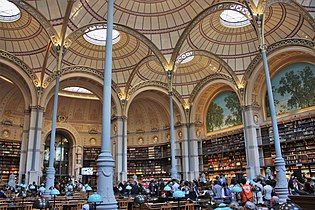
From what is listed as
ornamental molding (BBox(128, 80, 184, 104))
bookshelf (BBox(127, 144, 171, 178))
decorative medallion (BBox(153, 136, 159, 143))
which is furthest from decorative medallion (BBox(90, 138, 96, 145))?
ornamental molding (BBox(128, 80, 184, 104))

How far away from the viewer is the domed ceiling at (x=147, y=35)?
14.7 meters

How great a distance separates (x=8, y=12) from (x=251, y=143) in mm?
17374

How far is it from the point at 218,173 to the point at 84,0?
15300 mm

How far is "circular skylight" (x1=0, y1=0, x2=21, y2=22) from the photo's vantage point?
16.7 meters

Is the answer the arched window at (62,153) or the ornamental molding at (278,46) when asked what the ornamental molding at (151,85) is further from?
the arched window at (62,153)

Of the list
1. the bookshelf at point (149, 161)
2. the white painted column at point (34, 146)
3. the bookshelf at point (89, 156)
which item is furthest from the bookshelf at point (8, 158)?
the bookshelf at point (149, 161)

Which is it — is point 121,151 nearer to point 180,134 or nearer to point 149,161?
point 149,161

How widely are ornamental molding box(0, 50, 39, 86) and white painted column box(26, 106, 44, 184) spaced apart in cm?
190

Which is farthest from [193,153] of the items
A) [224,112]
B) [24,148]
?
[24,148]

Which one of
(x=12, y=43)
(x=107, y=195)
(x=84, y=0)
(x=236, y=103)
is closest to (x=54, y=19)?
(x=84, y=0)

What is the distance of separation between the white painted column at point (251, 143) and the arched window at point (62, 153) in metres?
15.1

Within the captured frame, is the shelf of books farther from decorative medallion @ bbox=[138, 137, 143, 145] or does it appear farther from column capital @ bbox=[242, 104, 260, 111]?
decorative medallion @ bbox=[138, 137, 143, 145]

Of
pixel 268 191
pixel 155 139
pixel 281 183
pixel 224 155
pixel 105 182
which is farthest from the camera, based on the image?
pixel 155 139

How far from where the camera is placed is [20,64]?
17.5 m
